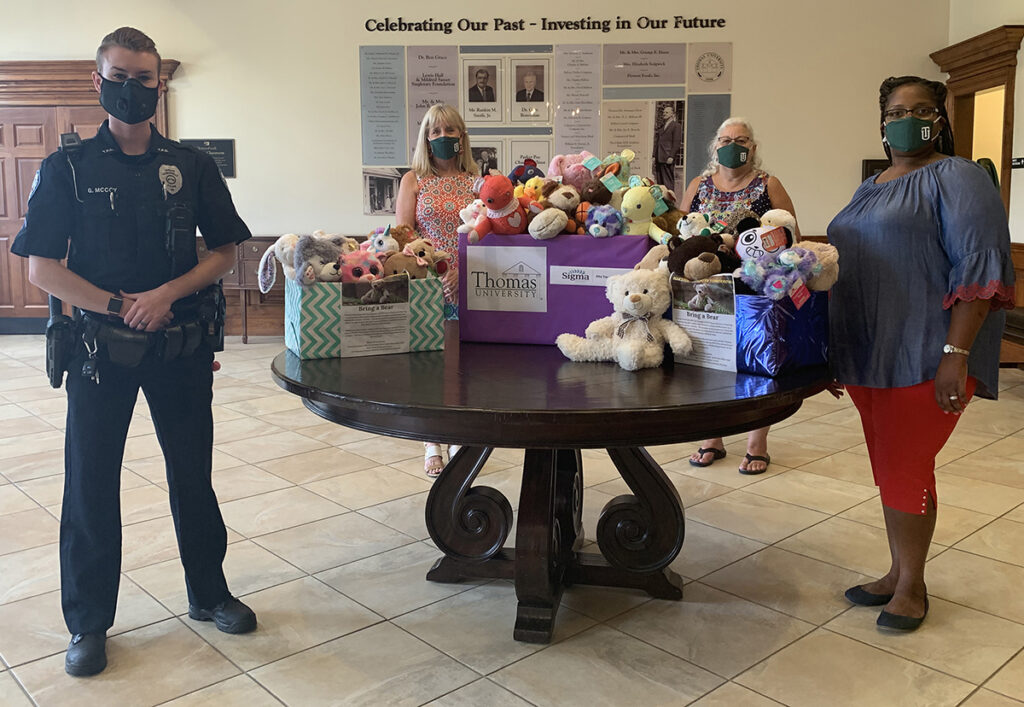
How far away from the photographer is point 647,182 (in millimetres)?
2312

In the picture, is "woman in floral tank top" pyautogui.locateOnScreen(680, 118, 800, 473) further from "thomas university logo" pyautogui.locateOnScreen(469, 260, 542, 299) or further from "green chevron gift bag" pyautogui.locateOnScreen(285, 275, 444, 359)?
"green chevron gift bag" pyautogui.locateOnScreen(285, 275, 444, 359)

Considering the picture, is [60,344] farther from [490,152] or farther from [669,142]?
A: [669,142]

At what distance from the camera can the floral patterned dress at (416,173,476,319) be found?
3.31m

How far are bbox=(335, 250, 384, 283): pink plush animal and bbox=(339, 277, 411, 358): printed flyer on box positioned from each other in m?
0.02

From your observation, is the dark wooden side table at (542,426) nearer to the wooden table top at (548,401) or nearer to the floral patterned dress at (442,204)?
the wooden table top at (548,401)

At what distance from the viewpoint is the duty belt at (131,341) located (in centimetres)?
202

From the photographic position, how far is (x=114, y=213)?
2.04 metres

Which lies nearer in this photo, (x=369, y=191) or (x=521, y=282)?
(x=521, y=282)

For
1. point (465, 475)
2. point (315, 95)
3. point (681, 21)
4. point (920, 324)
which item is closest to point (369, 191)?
point (315, 95)

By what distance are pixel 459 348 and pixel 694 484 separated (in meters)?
1.59

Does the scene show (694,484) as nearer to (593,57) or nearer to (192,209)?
(192,209)

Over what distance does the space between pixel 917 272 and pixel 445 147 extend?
1770 mm

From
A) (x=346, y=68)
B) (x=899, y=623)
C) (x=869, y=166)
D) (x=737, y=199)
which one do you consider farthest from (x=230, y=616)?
(x=869, y=166)

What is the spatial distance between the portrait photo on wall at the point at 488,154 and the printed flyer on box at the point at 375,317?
16.7 feet
